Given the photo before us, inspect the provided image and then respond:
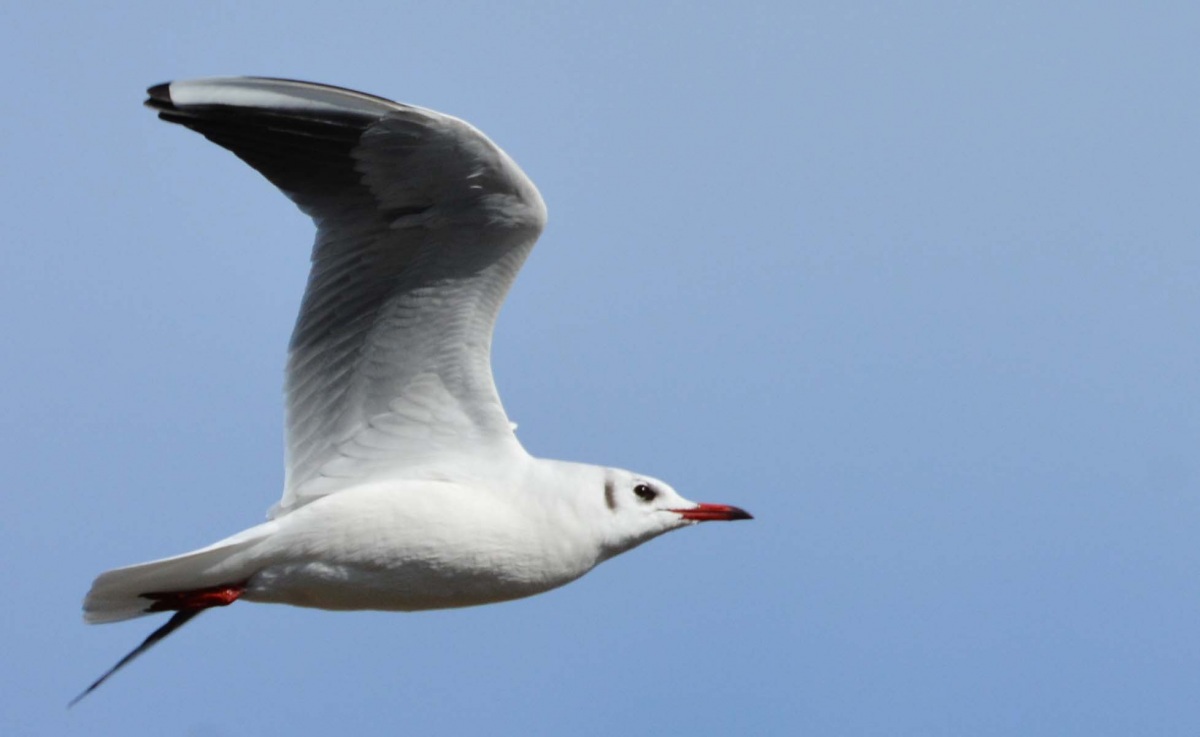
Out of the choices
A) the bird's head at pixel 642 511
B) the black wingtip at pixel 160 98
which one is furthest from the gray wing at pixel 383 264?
the bird's head at pixel 642 511

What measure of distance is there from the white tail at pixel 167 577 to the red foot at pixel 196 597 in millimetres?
18

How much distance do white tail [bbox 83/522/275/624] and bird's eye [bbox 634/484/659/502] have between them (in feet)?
4.94

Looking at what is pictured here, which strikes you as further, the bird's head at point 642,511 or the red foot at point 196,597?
the bird's head at point 642,511

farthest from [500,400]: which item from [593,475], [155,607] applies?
[155,607]

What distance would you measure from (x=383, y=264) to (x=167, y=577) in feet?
4.95

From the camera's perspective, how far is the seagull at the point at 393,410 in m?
7.43

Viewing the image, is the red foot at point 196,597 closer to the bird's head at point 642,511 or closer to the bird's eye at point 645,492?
the bird's head at point 642,511

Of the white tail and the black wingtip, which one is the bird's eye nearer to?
the white tail

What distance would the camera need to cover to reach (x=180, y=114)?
739 cm

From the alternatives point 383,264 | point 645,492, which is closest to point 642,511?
point 645,492

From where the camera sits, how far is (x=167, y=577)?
741cm

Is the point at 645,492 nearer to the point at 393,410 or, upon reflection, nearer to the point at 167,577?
the point at 393,410

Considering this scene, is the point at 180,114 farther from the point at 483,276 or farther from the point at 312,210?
the point at 483,276

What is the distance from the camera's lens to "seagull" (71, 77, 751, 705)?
24.4 feet
